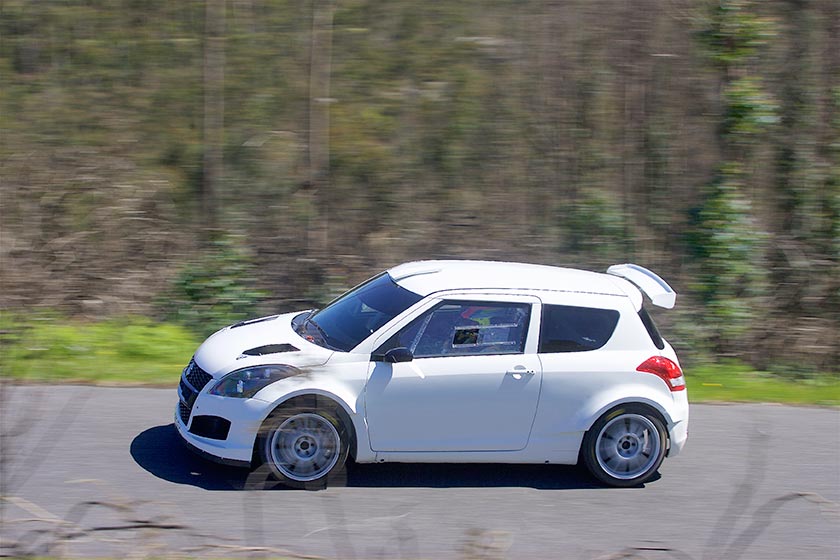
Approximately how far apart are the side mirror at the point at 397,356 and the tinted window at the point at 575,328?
1.06 m

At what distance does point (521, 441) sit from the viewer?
7.26 meters

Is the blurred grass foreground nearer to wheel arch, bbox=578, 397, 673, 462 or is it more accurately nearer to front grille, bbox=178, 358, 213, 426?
front grille, bbox=178, 358, 213, 426

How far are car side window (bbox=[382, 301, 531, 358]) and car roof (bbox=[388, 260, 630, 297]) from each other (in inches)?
7.9

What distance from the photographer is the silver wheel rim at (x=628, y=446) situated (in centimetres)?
749

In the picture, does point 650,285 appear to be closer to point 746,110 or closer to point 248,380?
point 248,380

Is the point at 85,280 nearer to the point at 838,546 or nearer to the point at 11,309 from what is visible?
the point at 11,309

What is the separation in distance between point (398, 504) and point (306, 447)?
0.78m

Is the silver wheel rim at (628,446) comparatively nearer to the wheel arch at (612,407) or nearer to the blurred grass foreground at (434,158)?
the wheel arch at (612,407)

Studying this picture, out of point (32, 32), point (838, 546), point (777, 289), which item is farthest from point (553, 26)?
point (838, 546)

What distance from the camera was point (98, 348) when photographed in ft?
34.6

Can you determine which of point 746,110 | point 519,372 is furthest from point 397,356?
point 746,110

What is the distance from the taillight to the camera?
751 cm

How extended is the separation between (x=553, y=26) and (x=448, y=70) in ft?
4.99

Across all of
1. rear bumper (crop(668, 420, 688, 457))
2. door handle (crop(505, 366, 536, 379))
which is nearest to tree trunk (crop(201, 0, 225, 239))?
door handle (crop(505, 366, 536, 379))
